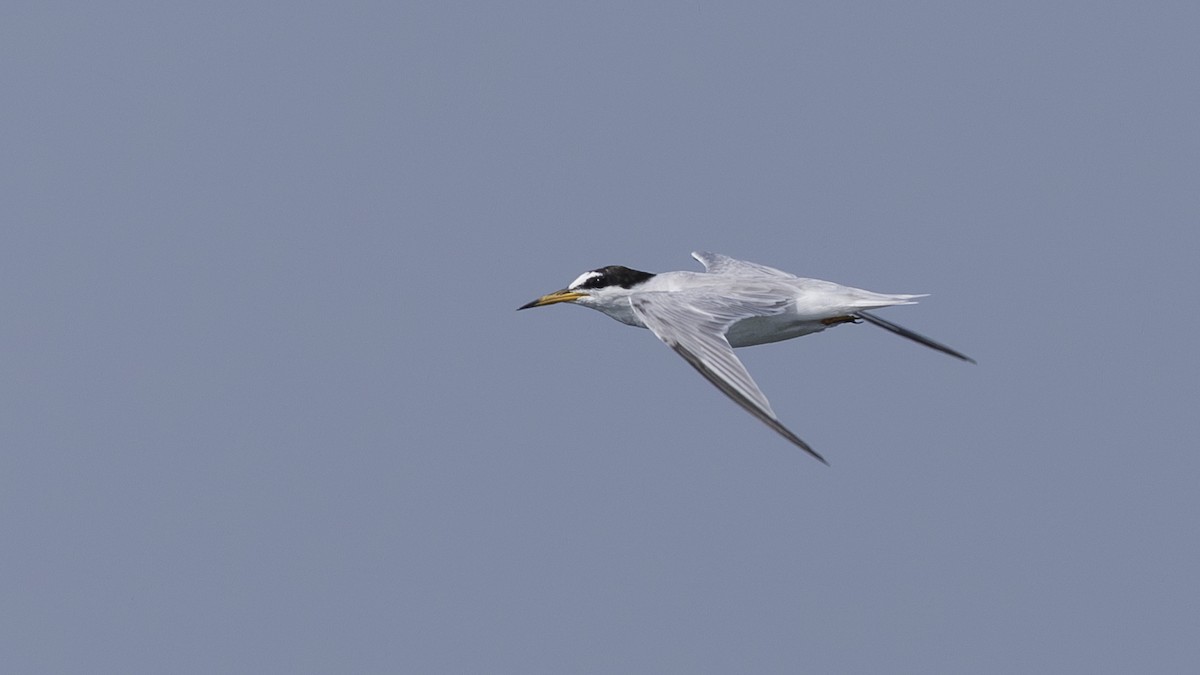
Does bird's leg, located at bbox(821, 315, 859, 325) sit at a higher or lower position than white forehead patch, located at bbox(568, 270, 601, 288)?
lower

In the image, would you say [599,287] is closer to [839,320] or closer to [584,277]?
[584,277]

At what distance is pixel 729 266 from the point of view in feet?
46.1

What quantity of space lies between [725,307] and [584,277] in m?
1.79

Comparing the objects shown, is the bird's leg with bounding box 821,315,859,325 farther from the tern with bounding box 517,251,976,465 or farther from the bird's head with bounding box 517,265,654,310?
the bird's head with bounding box 517,265,654,310

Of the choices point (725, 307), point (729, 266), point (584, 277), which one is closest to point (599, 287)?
point (584, 277)

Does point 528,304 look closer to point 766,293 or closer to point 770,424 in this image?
point 766,293

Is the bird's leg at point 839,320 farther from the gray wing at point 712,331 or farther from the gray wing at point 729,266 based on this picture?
the gray wing at point 729,266

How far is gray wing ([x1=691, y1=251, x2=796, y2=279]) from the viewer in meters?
13.6

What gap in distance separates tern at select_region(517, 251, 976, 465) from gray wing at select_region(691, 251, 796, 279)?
33 millimetres

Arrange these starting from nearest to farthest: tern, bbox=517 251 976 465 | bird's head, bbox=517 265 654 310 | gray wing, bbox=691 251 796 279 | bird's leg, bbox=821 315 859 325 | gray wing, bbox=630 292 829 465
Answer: gray wing, bbox=630 292 829 465, tern, bbox=517 251 976 465, bird's leg, bbox=821 315 859 325, bird's head, bbox=517 265 654 310, gray wing, bbox=691 251 796 279

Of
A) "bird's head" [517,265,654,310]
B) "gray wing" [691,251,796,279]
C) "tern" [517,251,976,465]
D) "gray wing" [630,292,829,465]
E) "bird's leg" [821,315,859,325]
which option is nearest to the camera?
"gray wing" [630,292,829,465]

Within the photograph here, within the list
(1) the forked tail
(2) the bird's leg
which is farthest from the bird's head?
(1) the forked tail

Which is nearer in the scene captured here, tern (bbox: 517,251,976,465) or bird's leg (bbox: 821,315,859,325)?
tern (bbox: 517,251,976,465)

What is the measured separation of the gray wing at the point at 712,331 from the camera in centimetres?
1021
